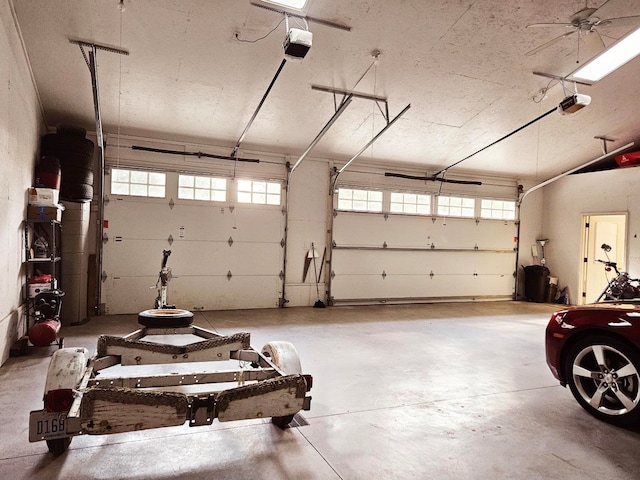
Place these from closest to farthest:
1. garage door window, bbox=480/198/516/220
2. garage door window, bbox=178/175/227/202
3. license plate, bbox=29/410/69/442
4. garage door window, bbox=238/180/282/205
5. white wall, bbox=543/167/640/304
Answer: license plate, bbox=29/410/69/442 → garage door window, bbox=178/175/227/202 → garage door window, bbox=238/180/282/205 → white wall, bbox=543/167/640/304 → garage door window, bbox=480/198/516/220

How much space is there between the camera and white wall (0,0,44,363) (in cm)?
376

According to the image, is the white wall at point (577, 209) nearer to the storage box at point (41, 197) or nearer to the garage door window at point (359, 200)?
the garage door window at point (359, 200)

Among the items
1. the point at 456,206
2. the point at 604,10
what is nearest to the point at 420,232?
the point at 456,206

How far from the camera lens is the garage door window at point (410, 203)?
29.4 feet

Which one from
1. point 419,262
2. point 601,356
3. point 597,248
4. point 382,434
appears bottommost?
point 382,434

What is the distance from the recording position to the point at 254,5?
412cm

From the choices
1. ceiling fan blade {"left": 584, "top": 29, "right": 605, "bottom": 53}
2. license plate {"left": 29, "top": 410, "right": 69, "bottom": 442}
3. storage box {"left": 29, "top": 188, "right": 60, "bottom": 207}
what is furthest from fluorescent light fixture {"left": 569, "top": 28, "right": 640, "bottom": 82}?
storage box {"left": 29, "top": 188, "right": 60, "bottom": 207}

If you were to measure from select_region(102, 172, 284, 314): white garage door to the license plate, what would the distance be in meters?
5.12

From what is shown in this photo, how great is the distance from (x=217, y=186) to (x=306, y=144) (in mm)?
1854

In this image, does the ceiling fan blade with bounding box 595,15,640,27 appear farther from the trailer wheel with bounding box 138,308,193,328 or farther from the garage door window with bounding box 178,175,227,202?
the garage door window with bounding box 178,175,227,202

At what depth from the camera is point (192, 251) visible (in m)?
7.29

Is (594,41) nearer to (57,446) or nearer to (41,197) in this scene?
(57,446)

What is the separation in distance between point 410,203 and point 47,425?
812 centimetres

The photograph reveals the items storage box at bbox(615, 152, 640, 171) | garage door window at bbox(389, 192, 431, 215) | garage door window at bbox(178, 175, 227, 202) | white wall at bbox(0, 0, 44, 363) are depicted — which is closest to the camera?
white wall at bbox(0, 0, 44, 363)
